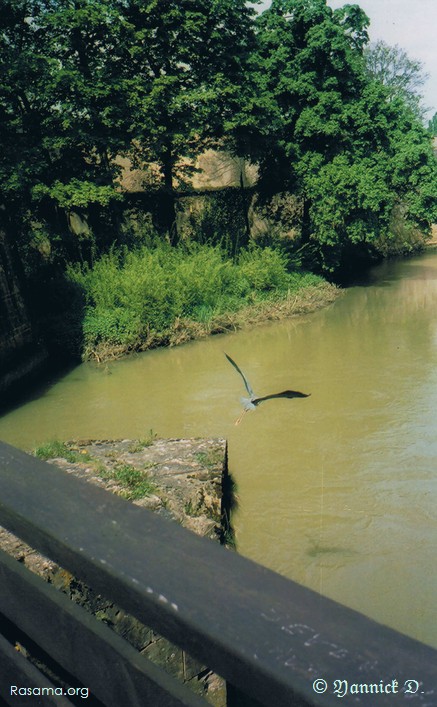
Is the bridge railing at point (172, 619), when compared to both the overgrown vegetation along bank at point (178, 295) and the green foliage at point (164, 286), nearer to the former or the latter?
the overgrown vegetation along bank at point (178, 295)

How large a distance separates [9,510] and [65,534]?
0.16 meters

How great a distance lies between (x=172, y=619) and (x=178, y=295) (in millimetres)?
12345

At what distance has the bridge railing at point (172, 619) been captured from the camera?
613 mm

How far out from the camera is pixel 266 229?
1867 cm

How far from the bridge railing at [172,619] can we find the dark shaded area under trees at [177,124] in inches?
453

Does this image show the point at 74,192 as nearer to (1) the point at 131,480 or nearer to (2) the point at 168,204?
(2) the point at 168,204

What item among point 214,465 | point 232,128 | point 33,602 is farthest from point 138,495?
point 232,128

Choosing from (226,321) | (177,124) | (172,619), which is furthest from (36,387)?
(172,619)

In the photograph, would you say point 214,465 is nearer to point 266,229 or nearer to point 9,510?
point 9,510

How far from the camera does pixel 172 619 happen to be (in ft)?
2.38

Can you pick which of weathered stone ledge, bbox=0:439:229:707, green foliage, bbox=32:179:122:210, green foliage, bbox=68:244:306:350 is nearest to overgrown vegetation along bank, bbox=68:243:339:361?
green foliage, bbox=68:244:306:350

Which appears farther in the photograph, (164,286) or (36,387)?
(164,286)

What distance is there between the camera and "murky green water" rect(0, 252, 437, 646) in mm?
4781

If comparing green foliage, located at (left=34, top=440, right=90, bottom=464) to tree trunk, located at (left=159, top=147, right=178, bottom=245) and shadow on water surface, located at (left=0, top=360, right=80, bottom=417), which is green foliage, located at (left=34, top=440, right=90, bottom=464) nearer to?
shadow on water surface, located at (left=0, top=360, right=80, bottom=417)
